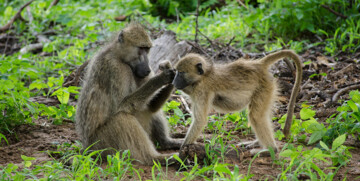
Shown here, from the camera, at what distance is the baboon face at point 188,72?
13.4ft

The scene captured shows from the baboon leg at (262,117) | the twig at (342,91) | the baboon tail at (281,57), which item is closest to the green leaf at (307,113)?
the baboon leg at (262,117)

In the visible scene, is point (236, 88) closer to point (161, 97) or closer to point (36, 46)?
point (161, 97)

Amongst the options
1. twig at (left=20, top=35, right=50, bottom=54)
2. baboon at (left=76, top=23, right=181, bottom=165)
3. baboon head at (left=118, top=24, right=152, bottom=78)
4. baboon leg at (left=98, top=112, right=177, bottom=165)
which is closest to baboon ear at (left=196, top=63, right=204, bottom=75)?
baboon at (left=76, top=23, right=181, bottom=165)

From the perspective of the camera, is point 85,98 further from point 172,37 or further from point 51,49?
point 51,49

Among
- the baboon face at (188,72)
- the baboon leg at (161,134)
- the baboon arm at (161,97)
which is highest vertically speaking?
the baboon face at (188,72)

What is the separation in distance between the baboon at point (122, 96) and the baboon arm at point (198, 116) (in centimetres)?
37

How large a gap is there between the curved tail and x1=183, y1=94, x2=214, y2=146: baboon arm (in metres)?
0.73

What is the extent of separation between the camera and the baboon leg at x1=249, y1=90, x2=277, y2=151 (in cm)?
408

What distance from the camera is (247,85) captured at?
4.17m

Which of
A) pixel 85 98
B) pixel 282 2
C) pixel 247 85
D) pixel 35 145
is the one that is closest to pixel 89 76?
pixel 85 98

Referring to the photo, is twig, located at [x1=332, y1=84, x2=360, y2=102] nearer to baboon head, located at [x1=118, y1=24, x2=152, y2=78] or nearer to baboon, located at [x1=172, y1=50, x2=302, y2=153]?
baboon, located at [x1=172, y1=50, x2=302, y2=153]

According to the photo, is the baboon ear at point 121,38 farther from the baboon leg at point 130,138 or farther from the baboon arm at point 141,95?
the baboon leg at point 130,138

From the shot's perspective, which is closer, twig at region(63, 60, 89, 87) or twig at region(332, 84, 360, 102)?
twig at region(332, 84, 360, 102)

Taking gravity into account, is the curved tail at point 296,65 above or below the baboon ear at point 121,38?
below
